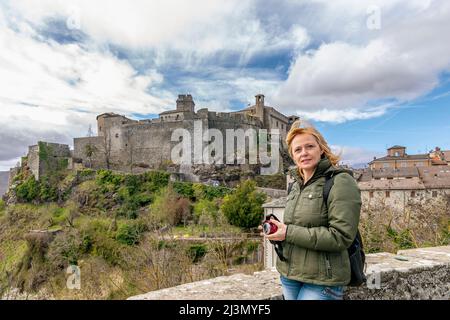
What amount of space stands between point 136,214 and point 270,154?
1818 centimetres

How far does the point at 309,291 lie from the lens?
81.7 inches

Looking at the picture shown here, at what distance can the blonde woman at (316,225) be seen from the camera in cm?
190

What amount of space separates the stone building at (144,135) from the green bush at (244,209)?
1571 cm

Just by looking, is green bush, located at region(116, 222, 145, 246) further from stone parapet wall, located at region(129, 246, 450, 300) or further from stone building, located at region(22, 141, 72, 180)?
stone parapet wall, located at region(129, 246, 450, 300)

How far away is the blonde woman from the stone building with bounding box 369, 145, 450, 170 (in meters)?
51.9

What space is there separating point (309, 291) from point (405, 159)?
5453 centimetres

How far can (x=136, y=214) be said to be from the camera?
100 ft

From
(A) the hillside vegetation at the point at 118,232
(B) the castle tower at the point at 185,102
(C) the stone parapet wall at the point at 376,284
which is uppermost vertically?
(B) the castle tower at the point at 185,102

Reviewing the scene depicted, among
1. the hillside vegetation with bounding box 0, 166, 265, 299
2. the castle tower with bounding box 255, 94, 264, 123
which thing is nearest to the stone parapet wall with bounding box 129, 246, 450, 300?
the hillside vegetation with bounding box 0, 166, 265, 299
